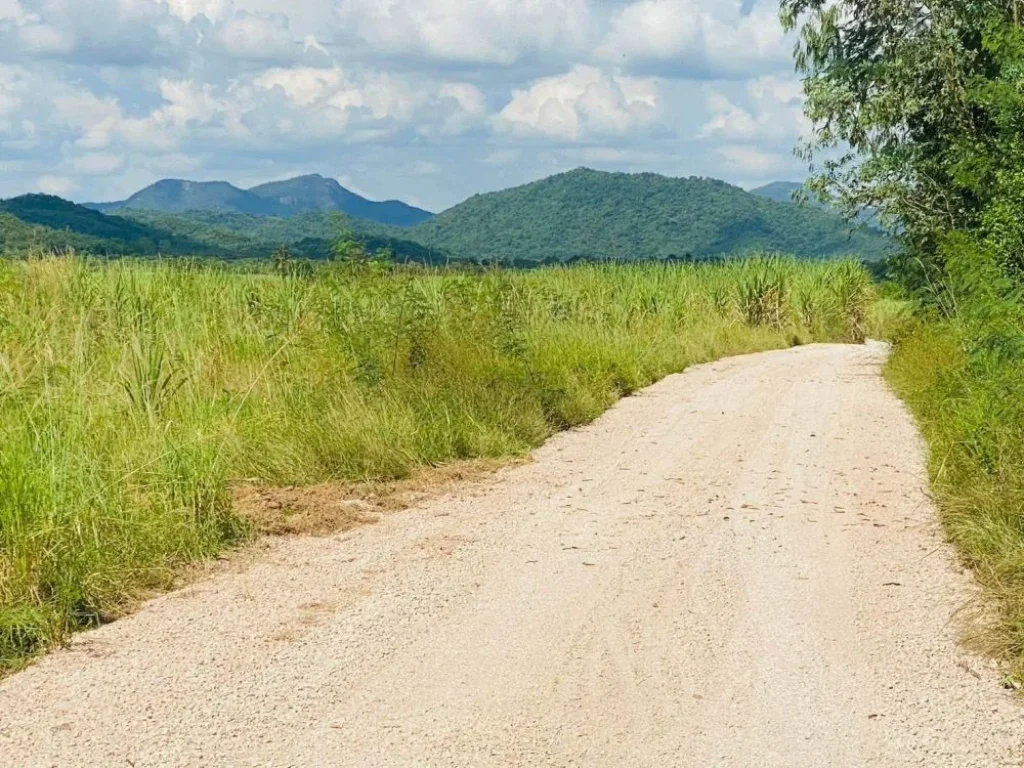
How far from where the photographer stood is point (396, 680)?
496 centimetres

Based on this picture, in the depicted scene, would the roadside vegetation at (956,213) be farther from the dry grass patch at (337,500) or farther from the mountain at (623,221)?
the mountain at (623,221)

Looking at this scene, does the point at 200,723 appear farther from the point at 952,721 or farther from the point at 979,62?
the point at 979,62

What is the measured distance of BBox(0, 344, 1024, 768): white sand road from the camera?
14.2 ft

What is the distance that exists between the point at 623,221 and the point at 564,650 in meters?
117

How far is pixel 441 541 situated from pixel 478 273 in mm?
9541

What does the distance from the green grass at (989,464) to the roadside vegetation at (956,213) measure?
1 cm

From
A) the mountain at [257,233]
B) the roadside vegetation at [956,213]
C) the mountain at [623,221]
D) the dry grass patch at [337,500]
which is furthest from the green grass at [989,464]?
the mountain at [623,221]

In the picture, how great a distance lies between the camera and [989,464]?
752 centimetres

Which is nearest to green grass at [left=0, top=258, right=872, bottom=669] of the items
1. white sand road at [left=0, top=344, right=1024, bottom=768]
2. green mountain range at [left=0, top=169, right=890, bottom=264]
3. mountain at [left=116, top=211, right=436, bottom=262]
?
white sand road at [left=0, top=344, right=1024, bottom=768]

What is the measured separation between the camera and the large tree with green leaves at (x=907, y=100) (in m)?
17.0

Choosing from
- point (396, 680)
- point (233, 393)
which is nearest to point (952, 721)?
point (396, 680)

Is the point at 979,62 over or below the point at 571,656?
over

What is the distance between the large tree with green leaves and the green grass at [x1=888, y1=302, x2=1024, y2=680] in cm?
686

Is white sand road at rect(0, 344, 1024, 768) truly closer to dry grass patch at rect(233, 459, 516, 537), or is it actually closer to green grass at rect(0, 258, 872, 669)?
dry grass patch at rect(233, 459, 516, 537)
